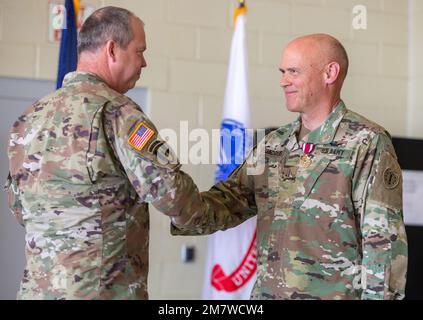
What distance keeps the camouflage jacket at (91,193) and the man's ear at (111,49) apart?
0.13m

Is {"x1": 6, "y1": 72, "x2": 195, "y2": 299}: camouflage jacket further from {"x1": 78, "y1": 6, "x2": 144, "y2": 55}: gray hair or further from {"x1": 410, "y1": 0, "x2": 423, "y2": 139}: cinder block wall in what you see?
{"x1": 410, "y1": 0, "x2": 423, "y2": 139}: cinder block wall

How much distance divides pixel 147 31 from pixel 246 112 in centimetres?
76

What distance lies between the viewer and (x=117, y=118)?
206 centimetres

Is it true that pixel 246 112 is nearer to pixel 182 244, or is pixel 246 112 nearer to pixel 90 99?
pixel 182 244

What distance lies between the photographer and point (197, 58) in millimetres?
4062

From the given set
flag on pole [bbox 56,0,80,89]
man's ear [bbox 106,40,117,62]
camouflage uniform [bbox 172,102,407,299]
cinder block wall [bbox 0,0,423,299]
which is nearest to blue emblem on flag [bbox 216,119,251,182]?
cinder block wall [bbox 0,0,423,299]

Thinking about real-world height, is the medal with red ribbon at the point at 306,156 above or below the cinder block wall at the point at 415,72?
below

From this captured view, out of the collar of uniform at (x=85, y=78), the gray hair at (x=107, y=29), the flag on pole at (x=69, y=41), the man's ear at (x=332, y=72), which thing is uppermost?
the flag on pole at (x=69, y=41)

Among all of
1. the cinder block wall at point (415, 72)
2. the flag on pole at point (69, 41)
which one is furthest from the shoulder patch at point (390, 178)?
the cinder block wall at point (415, 72)

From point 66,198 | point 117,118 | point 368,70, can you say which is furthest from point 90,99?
point 368,70

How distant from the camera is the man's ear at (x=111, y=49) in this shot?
218 cm

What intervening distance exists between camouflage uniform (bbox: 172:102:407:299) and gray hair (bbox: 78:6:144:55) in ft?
1.83

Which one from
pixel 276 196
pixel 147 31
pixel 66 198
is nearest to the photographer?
pixel 66 198

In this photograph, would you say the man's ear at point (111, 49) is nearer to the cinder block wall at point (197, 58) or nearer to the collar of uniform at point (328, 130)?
the collar of uniform at point (328, 130)
